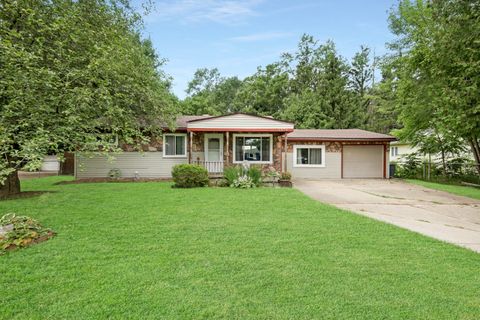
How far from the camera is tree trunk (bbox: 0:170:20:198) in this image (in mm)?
9820

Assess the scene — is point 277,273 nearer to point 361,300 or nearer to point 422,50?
point 361,300

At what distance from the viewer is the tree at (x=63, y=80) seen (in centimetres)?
711

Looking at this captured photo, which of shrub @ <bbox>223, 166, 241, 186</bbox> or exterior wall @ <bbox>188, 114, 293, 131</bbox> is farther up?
exterior wall @ <bbox>188, 114, 293, 131</bbox>

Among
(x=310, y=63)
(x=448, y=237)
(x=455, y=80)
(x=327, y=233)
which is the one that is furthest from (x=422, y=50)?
(x=310, y=63)

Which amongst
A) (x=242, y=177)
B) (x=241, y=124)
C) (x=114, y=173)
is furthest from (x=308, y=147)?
(x=114, y=173)

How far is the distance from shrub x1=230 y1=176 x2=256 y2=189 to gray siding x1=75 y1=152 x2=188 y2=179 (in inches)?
184

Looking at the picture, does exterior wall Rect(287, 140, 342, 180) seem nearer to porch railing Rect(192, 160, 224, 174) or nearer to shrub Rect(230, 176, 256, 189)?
porch railing Rect(192, 160, 224, 174)

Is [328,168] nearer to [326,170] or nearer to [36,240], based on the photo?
[326,170]

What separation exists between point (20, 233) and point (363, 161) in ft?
56.7

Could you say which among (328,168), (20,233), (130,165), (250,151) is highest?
(250,151)

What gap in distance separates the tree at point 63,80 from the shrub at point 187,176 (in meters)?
2.46

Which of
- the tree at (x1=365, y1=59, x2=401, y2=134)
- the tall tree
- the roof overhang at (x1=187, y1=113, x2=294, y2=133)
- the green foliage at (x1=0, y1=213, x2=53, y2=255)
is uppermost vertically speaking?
the tall tree

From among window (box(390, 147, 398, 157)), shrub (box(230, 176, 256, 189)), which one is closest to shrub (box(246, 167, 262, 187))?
shrub (box(230, 176, 256, 189))

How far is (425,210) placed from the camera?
8500mm
